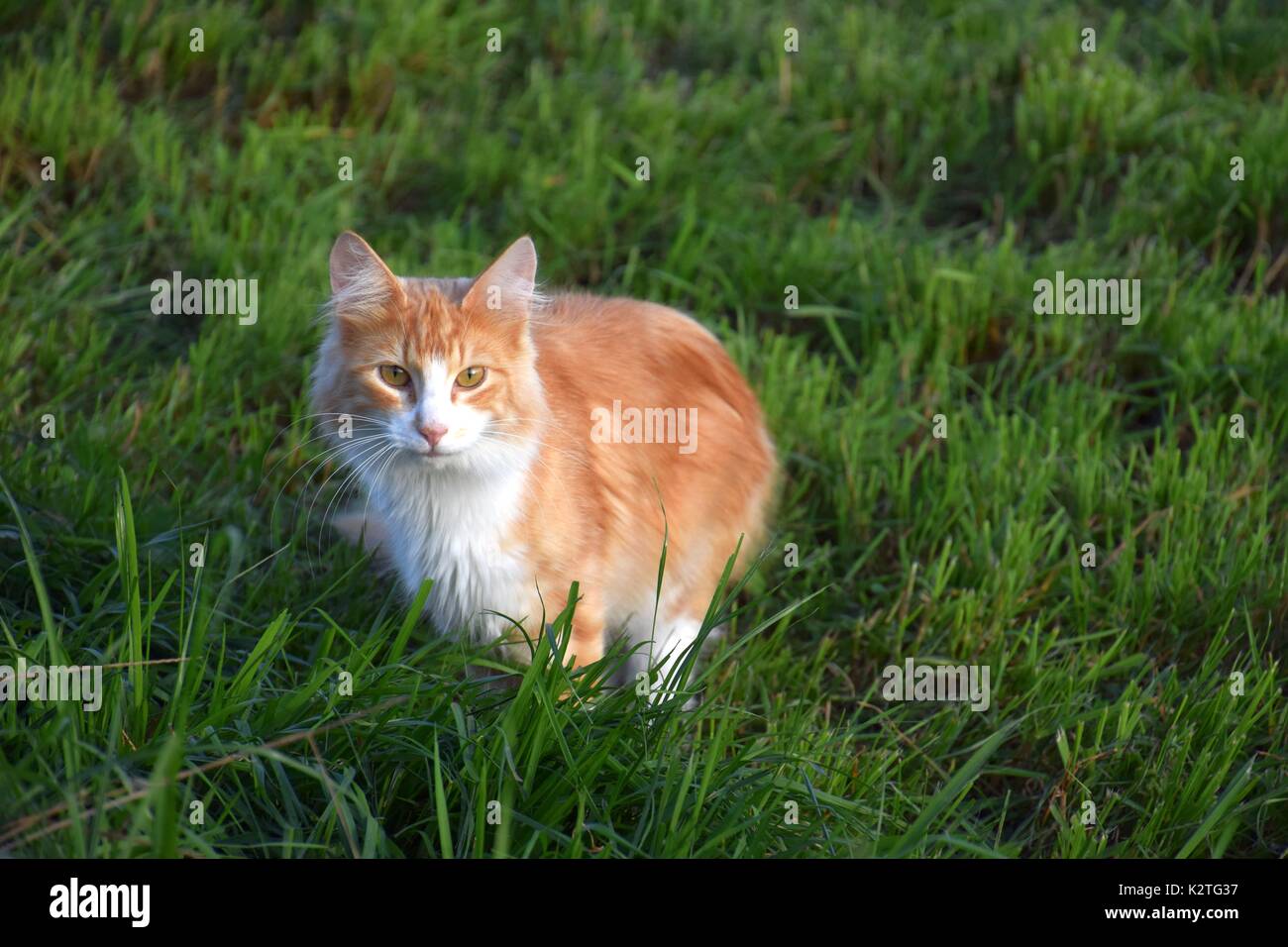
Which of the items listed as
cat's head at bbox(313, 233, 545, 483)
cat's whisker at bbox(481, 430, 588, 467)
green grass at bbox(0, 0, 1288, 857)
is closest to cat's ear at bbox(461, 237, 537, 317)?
cat's head at bbox(313, 233, 545, 483)

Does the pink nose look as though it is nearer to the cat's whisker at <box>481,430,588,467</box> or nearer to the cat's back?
the cat's whisker at <box>481,430,588,467</box>

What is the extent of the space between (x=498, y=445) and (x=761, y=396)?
5.10 ft

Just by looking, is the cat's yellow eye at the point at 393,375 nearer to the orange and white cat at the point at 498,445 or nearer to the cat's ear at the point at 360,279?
the orange and white cat at the point at 498,445

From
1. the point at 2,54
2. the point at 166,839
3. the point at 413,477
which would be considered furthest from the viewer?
the point at 2,54

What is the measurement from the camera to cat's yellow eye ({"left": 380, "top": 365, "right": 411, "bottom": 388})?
3.09 meters

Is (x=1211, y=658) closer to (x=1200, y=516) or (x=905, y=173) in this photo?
(x=1200, y=516)

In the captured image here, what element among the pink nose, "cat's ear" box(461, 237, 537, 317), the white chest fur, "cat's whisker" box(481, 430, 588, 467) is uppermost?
"cat's ear" box(461, 237, 537, 317)

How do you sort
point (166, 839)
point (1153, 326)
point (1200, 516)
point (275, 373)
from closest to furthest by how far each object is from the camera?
point (166, 839) → point (1200, 516) → point (275, 373) → point (1153, 326)

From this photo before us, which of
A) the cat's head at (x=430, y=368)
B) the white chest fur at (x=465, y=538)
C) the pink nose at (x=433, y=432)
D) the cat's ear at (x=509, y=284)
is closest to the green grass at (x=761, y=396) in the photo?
the white chest fur at (x=465, y=538)

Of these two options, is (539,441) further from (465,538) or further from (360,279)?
(360,279)

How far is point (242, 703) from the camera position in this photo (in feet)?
8.52

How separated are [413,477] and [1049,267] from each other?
2.79 m

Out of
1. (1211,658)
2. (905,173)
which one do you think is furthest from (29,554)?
(905,173)

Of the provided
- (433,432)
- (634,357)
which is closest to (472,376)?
(433,432)
